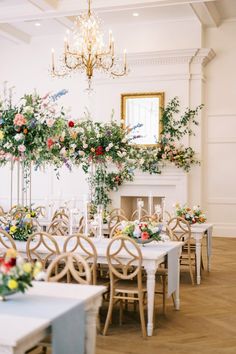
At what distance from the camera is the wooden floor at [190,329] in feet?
16.4

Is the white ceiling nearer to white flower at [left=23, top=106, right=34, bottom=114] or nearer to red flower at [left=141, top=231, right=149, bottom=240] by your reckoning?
white flower at [left=23, top=106, right=34, bottom=114]

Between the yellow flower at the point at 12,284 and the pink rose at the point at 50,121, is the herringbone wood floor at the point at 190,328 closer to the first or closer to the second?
the yellow flower at the point at 12,284

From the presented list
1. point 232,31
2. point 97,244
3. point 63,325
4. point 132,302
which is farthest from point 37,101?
point 232,31

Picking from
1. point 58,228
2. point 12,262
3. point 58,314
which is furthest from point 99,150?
point 58,314

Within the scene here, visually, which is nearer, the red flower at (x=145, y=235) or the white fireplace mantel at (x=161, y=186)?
the red flower at (x=145, y=235)

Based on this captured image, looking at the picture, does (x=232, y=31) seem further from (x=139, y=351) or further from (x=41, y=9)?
(x=139, y=351)

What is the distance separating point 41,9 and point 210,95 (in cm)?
475

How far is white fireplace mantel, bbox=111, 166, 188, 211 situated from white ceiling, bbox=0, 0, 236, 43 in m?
3.38

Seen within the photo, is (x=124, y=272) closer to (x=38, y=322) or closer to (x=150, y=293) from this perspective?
(x=150, y=293)

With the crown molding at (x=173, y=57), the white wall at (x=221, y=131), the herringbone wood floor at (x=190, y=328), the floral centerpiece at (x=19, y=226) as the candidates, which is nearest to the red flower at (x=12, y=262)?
the herringbone wood floor at (x=190, y=328)

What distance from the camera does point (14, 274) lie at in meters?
3.31

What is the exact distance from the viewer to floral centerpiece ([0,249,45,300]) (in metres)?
3.29

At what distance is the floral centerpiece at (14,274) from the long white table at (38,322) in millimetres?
140

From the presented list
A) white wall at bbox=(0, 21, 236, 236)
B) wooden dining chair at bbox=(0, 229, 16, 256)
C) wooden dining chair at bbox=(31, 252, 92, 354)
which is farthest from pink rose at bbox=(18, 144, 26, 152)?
white wall at bbox=(0, 21, 236, 236)
